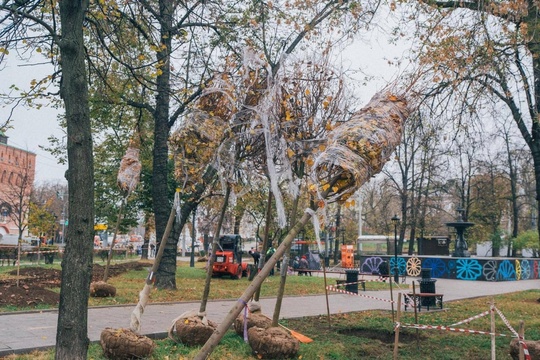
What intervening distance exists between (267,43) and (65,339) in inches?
443

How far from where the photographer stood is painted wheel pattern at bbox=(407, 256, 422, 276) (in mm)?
30547

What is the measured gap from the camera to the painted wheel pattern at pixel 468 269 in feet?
93.6

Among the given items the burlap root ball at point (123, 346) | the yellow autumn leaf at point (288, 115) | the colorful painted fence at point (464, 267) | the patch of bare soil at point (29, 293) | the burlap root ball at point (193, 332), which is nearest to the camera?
the burlap root ball at point (123, 346)

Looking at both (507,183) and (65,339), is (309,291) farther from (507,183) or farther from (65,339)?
(507,183)

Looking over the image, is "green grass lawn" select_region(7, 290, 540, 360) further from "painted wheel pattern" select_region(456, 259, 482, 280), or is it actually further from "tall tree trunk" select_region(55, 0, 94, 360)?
"painted wheel pattern" select_region(456, 259, 482, 280)

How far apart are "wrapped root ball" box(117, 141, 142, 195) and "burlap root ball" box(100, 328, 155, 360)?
4.91m

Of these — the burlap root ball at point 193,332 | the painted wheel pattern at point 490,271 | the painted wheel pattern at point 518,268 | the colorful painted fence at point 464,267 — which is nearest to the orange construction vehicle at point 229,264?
the colorful painted fence at point 464,267

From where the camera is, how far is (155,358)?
679 cm

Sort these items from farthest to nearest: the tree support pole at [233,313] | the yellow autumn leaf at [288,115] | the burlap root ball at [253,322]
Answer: the burlap root ball at [253,322] → the yellow autumn leaf at [288,115] → the tree support pole at [233,313]

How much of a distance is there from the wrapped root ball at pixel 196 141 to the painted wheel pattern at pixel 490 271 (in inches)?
981

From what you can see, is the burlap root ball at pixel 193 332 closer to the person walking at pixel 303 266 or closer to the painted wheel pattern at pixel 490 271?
the person walking at pixel 303 266

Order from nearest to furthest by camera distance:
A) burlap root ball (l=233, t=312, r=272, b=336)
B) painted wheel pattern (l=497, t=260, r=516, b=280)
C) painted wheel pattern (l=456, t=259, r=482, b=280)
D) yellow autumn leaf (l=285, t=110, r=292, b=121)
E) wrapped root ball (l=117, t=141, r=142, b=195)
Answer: yellow autumn leaf (l=285, t=110, r=292, b=121)
burlap root ball (l=233, t=312, r=272, b=336)
wrapped root ball (l=117, t=141, r=142, b=195)
painted wheel pattern (l=456, t=259, r=482, b=280)
painted wheel pattern (l=497, t=260, r=516, b=280)

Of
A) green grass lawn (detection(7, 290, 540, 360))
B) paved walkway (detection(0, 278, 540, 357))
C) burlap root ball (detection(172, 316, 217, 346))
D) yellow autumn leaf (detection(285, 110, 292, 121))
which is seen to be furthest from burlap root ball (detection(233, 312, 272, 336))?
yellow autumn leaf (detection(285, 110, 292, 121))

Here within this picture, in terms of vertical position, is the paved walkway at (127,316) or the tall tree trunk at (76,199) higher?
the tall tree trunk at (76,199)
